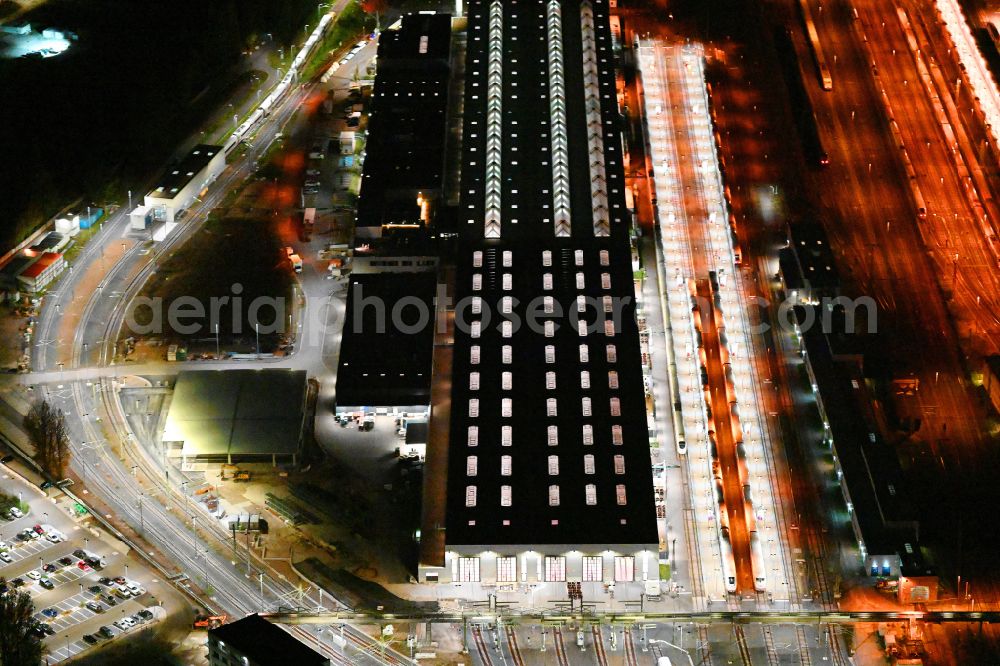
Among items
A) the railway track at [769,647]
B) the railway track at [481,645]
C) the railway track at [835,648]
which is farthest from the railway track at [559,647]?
the railway track at [835,648]

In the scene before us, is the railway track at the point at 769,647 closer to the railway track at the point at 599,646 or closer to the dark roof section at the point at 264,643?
the railway track at the point at 599,646

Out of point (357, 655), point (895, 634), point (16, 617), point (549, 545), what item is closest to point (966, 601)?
point (895, 634)

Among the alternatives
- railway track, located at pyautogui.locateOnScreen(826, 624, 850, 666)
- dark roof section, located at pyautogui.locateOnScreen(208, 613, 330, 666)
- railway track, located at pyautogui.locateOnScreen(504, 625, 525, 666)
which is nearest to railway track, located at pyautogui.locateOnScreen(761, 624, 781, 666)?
railway track, located at pyautogui.locateOnScreen(826, 624, 850, 666)

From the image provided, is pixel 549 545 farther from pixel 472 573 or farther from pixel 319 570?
pixel 319 570

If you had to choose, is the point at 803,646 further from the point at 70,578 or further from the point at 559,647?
the point at 70,578

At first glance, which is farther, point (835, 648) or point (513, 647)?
point (513, 647)

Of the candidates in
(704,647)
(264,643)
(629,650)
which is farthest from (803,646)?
(264,643)
